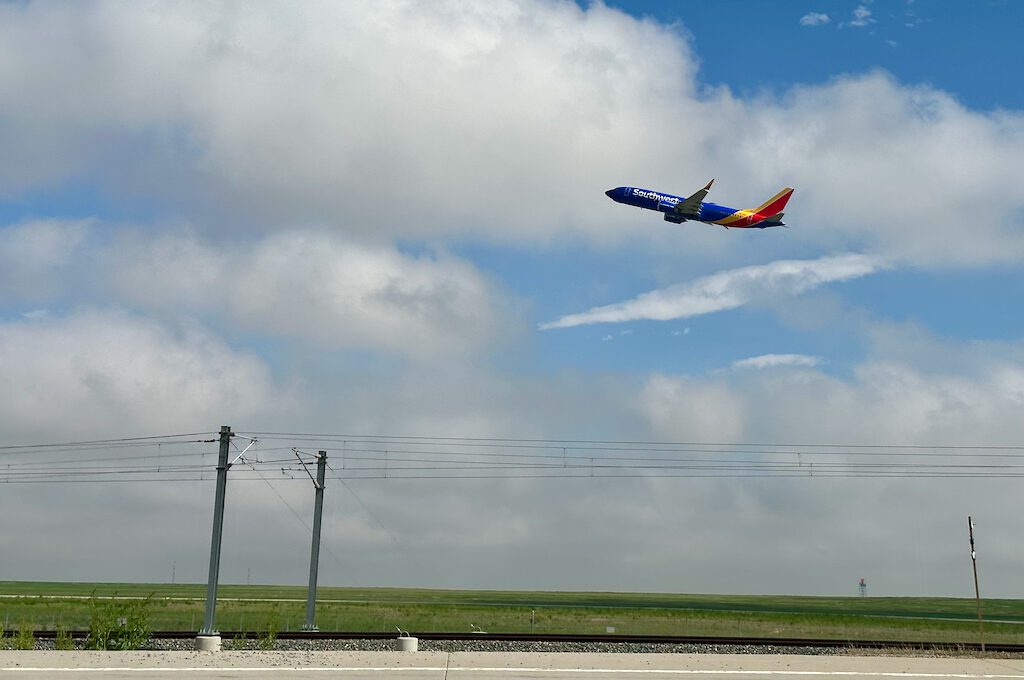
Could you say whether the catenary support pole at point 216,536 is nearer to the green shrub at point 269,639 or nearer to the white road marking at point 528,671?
the green shrub at point 269,639

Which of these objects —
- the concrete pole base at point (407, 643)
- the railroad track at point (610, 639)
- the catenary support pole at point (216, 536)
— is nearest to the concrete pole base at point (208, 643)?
the catenary support pole at point (216, 536)

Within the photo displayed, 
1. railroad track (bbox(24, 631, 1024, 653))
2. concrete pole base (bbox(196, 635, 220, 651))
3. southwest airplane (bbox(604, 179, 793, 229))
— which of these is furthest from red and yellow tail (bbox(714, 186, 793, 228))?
concrete pole base (bbox(196, 635, 220, 651))

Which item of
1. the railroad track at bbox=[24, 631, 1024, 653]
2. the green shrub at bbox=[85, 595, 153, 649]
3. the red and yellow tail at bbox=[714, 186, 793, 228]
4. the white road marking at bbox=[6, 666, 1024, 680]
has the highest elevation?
the red and yellow tail at bbox=[714, 186, 793, 228]

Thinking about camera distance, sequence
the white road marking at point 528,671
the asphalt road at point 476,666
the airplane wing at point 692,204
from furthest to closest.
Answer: the airplane wing at point 692,204 < the white road marking at point 528,671 < the asphalt road at point 476,666

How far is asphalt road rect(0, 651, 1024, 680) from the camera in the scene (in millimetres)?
30234

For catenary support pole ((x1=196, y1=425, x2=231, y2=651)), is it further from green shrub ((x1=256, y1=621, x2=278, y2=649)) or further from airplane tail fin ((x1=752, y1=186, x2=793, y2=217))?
airplane tail fin ((x1=752, y1=186, x2=793, y2=217))

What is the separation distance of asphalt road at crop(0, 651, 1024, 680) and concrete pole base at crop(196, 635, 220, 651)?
96 cm

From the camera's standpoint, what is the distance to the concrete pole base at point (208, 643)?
1453 inches

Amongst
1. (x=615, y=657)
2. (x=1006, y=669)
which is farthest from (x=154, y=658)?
(x=1006, y=669)

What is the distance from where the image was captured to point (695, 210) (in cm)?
6150

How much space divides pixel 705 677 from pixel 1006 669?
11.7 m

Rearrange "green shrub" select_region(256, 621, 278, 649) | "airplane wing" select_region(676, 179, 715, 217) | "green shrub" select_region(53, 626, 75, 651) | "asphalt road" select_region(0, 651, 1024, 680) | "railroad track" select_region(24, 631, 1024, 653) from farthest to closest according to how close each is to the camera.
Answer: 1. "airplane wing" select_region(676, 179, 715, 217)
2. "railroad track" select_region(24, 631, 1024, 653)
3. "green shrub" select_region(256, 621, 278, 649)
4. "green shrub" select_region(53, 626, 75, 651)
5. "asphalt road" select_region(0, 651, 1024, 680)

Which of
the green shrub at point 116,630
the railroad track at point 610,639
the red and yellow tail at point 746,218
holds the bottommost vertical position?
the railroad track at point 610,639

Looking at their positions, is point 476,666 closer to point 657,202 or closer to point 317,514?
point 317,514
